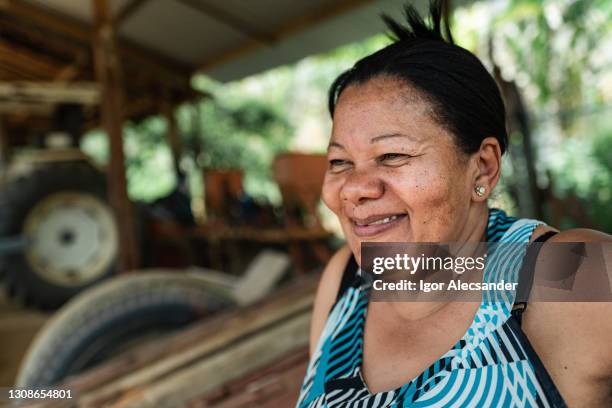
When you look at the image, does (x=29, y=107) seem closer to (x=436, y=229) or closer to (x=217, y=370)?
(x=217, y=370)

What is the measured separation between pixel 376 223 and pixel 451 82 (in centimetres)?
29

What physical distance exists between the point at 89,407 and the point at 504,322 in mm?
1745

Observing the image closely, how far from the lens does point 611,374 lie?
758 mm

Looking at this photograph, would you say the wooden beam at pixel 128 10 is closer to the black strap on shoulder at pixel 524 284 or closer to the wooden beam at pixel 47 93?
the wooden beam at pixel 47 93

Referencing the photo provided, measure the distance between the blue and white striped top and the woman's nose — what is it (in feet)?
0.81

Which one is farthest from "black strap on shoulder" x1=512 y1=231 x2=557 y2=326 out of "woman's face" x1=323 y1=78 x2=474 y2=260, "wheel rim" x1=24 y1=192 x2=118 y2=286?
"wheel rim" x1=24 y1=192 x2=118 y2=286

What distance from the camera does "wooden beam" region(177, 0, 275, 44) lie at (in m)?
4.89

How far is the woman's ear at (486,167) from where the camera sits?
3.19ft

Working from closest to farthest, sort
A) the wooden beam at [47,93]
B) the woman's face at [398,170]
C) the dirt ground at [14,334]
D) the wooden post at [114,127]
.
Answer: the woman's face at [398,170], the wooden post at [114,127], the dirt ground at [14,334], the wooden beam at [47,93]

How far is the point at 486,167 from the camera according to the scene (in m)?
0.99

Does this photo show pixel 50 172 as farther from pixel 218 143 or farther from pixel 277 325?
pixel 218 143

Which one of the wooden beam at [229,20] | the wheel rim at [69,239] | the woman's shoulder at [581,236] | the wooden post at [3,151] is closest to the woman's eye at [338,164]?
the woman's shoulder at [581,236]

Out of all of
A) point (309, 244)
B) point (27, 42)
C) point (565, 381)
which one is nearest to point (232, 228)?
→ point (309, 244)

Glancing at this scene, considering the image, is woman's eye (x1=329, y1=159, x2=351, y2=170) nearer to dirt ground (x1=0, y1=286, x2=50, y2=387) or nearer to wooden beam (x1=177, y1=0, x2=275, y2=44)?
dirt ground (x1=0, y1=286, x2=50, y2=387)
